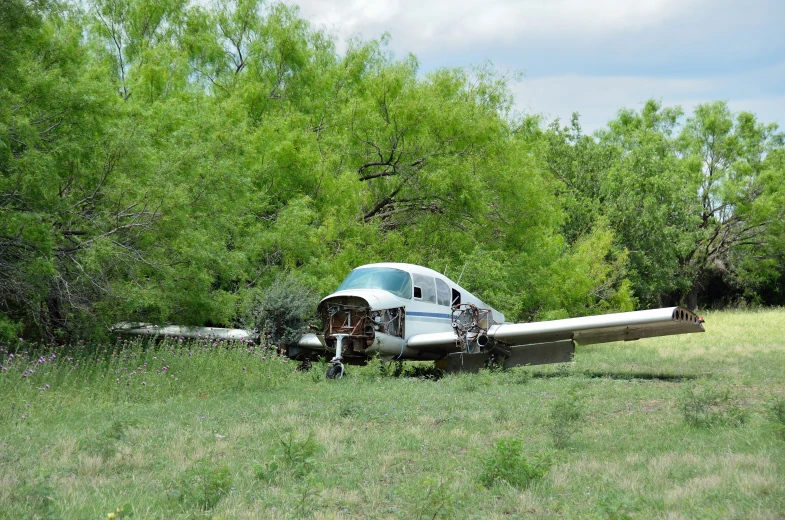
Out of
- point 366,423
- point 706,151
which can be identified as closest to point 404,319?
point 366,423

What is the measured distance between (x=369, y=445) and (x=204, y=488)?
2291 millimetres

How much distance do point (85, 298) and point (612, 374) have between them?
32.9 ft

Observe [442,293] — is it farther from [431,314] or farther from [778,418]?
[778,418]

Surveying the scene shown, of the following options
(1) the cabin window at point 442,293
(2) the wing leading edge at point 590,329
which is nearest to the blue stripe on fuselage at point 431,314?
(1) the cabin window at point 442,293

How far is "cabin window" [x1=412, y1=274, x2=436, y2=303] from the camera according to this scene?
607 inches

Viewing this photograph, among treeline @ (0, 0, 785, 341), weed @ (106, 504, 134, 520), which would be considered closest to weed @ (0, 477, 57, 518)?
weed @ (106, 504, 134, 520)

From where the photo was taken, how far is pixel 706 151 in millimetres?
53031

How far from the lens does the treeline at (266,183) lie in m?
12.9

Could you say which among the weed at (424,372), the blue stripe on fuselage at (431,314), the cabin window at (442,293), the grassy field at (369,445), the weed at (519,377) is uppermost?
the cabin window at (442,293)

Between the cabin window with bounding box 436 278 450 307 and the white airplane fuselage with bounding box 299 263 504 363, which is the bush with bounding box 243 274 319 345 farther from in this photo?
the cabin window with bounding box 436 278 450 307

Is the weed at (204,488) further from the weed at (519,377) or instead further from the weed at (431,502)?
the weed at (519,377)

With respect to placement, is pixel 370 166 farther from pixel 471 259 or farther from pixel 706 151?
pixel 706 151

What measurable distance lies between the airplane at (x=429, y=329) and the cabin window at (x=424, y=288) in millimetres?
20

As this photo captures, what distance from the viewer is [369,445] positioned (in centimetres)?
720
